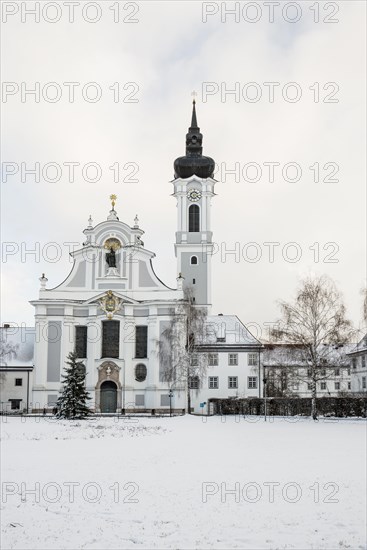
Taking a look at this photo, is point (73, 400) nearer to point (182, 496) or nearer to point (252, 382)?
point (252, 382)

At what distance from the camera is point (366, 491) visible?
13.5 metres

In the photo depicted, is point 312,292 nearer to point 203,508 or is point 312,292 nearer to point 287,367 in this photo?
point 287,367

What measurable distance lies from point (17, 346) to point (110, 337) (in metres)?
8.95

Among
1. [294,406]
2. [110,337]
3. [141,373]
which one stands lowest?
[294,406]

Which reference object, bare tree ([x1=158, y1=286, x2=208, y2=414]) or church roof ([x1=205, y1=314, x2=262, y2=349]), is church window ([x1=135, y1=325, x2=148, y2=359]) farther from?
church roof ([x1=205, y1=314, x2=262, y2=349])

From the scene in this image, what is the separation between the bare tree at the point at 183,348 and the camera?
52.1m

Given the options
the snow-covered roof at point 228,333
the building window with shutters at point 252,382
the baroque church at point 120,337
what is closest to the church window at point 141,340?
the baroque church at point 120,337

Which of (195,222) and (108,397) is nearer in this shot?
(108,397)

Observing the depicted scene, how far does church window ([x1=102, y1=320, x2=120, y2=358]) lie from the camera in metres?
55.3

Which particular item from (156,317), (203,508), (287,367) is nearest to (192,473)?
(203,508)

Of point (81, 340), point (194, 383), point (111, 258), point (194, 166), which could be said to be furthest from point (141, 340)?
point (194, 166)

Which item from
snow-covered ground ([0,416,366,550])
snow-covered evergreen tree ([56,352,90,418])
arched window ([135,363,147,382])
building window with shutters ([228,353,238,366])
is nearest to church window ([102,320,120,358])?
arched window ([135,363,147,382])

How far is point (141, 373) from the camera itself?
5503cm

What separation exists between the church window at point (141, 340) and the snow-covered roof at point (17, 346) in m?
8.88
